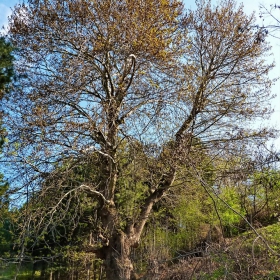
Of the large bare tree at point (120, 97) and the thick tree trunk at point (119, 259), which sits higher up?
the large bare tree at point (120, 97)

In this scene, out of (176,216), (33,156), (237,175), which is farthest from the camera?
(176,216)

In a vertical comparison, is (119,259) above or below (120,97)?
below

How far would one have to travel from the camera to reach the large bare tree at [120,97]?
7.12 metres

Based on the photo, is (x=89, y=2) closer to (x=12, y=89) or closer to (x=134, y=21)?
(x=134, y=21)

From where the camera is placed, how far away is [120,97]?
322 inches

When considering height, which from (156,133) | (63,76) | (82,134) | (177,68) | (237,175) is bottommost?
(237,175)

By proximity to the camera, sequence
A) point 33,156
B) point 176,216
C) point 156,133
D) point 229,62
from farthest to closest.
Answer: point 176,216 → point 229,62 → point 156,133 → point 33,156

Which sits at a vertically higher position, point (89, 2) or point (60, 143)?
point (89, 2)

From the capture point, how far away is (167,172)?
8.88 meters

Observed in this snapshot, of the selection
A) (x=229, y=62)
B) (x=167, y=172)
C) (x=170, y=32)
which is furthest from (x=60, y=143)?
(x=229, y=62)

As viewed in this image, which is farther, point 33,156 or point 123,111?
point 123,111

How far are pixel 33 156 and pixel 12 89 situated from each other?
8.37 ft

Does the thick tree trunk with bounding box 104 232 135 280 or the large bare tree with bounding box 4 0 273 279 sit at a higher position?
the large bare tree with bounding box 4 0 273 279

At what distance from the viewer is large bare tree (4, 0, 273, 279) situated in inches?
280
